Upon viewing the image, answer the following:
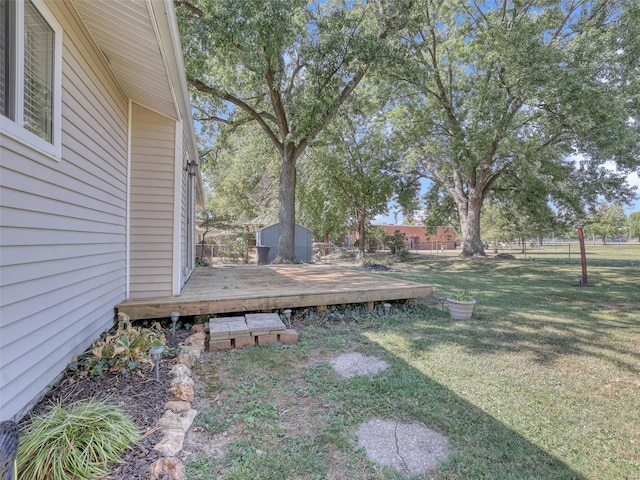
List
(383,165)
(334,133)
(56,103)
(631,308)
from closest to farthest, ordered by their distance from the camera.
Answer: (56,103) < (631,308) < (334,133) < (383,165)

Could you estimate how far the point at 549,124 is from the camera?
37.1 ft

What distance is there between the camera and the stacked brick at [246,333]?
3336 mm

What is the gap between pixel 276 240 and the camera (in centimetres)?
1468

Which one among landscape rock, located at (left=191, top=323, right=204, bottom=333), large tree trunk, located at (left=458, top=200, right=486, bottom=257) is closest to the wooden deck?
landscape rock, located at (left=191, top=323, right=204, bottom=333)

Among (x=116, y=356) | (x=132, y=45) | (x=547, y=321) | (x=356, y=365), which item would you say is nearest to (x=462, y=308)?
(x=547, y=321)

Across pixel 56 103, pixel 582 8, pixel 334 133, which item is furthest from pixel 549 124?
pixel 56 103

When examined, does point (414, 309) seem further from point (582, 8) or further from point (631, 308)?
point (582, 8)

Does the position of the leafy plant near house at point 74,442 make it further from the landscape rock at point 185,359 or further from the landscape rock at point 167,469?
the landscape rock at point 185,359

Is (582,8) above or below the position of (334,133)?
above

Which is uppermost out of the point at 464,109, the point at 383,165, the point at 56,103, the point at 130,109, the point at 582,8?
the point at 582,8

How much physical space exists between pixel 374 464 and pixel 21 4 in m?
3.19

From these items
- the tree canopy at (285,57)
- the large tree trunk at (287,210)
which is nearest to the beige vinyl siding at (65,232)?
the tree canopy at (285,57)

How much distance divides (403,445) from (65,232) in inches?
105

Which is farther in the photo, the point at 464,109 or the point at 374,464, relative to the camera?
the point at 464,109
